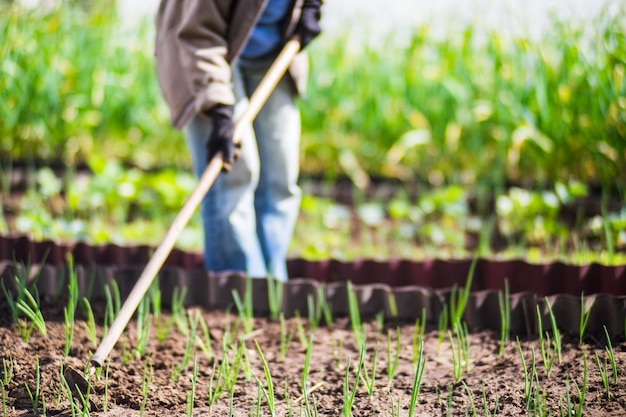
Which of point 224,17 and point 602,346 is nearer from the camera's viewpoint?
point 602,346

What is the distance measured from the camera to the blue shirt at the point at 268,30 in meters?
2.41

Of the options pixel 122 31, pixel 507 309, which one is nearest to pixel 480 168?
pixel 507 309

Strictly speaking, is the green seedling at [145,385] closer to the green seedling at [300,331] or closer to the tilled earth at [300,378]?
the tilled earth at [300,378]

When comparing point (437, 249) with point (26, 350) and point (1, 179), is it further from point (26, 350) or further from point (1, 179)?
point (1, 179)

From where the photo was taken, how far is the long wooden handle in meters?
1.87

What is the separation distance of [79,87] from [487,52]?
82.7 inches

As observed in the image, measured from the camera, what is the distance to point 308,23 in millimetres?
2451

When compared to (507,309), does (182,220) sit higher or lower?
higher

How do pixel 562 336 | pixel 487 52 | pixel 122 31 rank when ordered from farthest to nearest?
pixel 122 31 < pixel 487 52 < pixel 562 336

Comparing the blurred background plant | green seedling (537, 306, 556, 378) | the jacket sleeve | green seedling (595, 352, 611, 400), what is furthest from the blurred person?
green seedling (595, 352, 611, 400)

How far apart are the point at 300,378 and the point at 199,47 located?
38.3 inches

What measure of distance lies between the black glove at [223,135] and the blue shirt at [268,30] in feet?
0.87

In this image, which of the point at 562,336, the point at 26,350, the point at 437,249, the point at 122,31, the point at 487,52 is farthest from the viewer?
the point at 122,31

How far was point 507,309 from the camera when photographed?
2.22 meters
